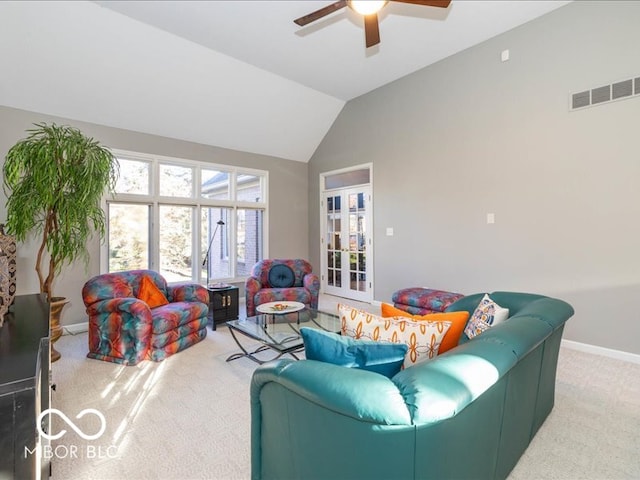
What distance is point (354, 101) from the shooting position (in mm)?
5594

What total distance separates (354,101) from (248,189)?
250cm

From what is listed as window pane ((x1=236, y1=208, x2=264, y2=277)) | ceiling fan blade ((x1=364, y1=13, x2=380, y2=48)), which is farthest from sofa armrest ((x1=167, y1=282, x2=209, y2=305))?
ceiling fan blade ((x1=364, y1=13, x2=380, y2=48))

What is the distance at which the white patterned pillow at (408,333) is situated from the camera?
1358 millimetres

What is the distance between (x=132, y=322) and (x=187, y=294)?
794mm

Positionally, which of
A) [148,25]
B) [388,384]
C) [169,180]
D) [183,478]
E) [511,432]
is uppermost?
[148,25]

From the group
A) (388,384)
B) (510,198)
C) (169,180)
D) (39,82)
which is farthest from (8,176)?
(510,198)

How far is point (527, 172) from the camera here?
3.61m

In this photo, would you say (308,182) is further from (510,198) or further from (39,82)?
(39,82)

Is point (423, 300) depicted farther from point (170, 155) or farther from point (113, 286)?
point (170, 155)

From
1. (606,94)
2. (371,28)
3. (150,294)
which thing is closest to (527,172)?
(606,94)

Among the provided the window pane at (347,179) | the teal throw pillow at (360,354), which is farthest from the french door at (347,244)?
the teal throw pillow at (360,354)

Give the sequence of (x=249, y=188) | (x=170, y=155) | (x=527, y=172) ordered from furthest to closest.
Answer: (x=249, y=188) < (x=170, y=155) < (x=527, y=172)

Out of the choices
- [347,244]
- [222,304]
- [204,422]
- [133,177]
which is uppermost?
[133,177]

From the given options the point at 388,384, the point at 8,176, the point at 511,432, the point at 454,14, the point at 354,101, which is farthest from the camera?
the point at 354,101
